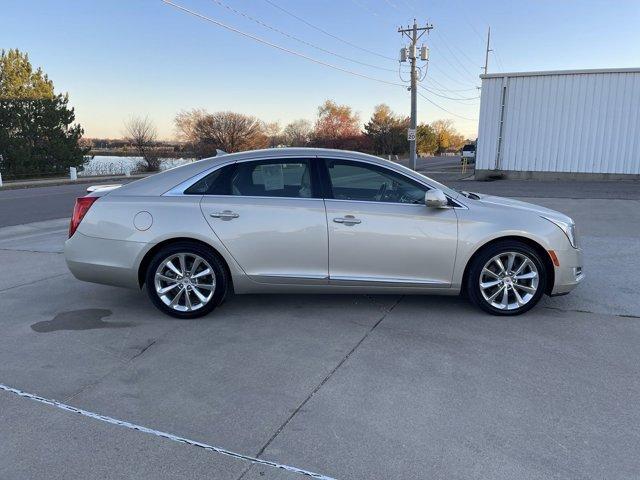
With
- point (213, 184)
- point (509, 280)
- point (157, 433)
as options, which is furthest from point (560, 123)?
point (157, 433)

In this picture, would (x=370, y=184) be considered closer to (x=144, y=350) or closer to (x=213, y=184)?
(x=213, y=184)

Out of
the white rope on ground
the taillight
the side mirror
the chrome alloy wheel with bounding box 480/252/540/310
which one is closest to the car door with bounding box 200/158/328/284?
the side mirror

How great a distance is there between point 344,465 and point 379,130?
68879 mm

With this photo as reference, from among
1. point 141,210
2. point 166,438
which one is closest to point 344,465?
point 166,438

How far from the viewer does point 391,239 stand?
14.3ft

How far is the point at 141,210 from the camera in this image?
4.49 meters

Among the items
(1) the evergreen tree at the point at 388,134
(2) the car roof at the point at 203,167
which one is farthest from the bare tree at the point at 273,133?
(2) the car roof at the point at 203,167

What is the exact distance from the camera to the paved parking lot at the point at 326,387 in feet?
8.39

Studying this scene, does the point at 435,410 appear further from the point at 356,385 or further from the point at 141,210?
the point at 141,210

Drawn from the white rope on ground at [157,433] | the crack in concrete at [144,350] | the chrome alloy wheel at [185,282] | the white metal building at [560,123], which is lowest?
the white rope on ground at [157,433]

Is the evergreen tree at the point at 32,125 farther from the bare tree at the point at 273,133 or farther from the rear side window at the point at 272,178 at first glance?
the rear side window at the point at 272,178

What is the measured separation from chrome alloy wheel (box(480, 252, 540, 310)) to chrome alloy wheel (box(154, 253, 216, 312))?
8.49 ft

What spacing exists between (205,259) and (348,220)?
1386mm

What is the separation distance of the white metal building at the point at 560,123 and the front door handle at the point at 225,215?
58.9ft
